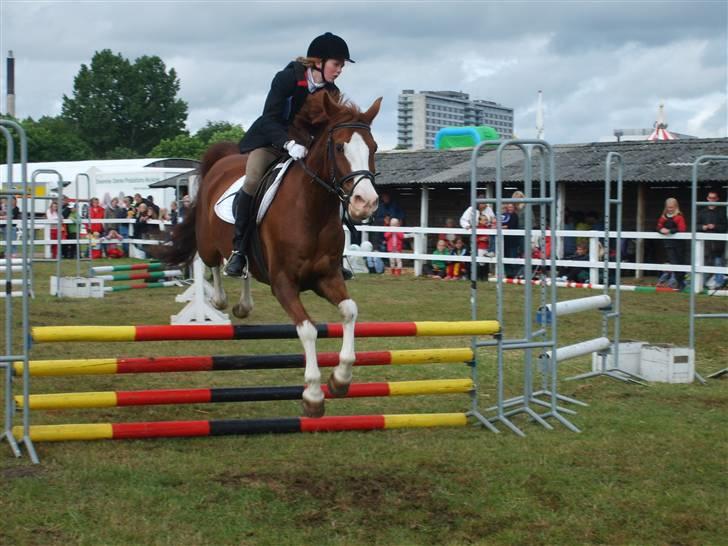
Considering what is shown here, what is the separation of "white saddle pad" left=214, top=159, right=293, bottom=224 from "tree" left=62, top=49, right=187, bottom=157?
3689 inches

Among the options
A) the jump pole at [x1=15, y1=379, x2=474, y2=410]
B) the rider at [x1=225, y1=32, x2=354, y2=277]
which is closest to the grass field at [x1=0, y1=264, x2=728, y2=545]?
the jump pole at [x1=15, y1=379, x2=474, y2=410]

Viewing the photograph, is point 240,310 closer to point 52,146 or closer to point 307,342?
point 307,342

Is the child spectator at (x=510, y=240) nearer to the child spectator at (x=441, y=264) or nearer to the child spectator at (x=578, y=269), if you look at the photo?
the child spectator at (x=578, y=269)

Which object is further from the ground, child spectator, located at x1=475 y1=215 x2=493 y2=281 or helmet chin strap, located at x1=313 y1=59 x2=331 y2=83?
helmet chin strap, located at x1=313 y1=59 x2=331 y2=83

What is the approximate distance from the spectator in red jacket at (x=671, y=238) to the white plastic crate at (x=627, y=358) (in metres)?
8.25

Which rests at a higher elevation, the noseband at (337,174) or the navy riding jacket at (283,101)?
the navy riding jacket at (283,101)

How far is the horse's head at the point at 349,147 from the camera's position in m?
5.83

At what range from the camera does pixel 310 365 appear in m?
6.54

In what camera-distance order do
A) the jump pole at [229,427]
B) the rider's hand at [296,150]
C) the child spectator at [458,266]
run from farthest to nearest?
the child spectator at [458,266]
the rider's hand at [296,150]
the jump pole at [229,427]

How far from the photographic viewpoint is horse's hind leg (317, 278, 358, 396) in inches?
259

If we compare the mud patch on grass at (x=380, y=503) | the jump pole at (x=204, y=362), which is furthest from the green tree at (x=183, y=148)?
the mud patch on grass at (x=380, y=503)

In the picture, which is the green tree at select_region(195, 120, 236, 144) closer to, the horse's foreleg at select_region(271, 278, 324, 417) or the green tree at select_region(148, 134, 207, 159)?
the green tree at select_region(148, 134, 207, 159)

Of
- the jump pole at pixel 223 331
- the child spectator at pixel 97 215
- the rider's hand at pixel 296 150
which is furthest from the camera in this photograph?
the child spectator at pixel 97 215

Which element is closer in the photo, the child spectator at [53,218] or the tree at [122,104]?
the child spectator at [53,218]
